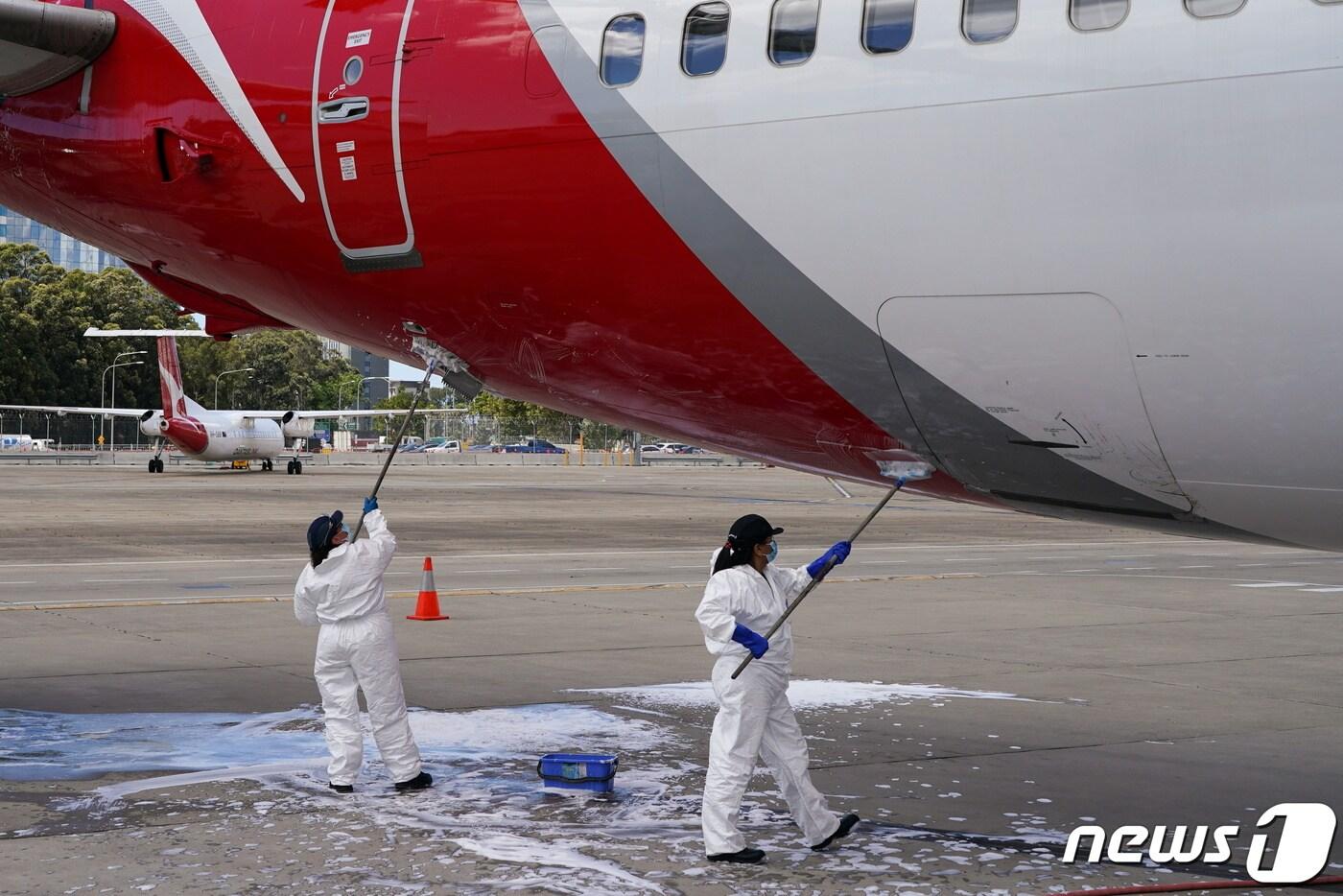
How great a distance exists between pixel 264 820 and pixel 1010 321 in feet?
15.2

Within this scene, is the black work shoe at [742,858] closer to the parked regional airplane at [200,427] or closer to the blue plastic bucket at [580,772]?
the blue plastic bucket at [580,772]

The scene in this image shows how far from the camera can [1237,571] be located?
24.1m

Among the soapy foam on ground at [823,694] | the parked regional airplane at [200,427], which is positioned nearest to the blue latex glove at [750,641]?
the soapy foam on ground at [823,694]

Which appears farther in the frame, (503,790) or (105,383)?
(105,383)

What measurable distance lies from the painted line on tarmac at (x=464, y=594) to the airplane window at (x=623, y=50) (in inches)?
496

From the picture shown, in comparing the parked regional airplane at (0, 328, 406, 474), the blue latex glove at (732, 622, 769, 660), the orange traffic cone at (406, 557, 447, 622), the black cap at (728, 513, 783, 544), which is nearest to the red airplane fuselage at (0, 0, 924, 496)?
the black cap at (728, 513, 783, 544)

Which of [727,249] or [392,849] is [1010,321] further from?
[392,849]

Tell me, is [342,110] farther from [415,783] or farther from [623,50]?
[415,783]

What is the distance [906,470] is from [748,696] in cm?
129

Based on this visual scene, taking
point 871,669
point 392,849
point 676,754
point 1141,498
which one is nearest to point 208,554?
point 871,669

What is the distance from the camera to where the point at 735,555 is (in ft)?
24.1

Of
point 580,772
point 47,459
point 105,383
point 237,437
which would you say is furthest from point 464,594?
point 105,383

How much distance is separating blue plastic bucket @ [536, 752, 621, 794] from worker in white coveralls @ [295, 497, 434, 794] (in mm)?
793

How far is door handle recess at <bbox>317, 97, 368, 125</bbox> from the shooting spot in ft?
24.6
